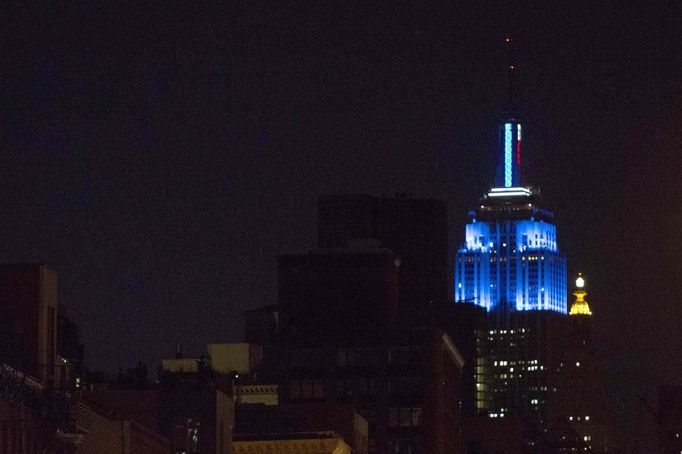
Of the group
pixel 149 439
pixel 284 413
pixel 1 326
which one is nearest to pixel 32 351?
pixel 1 326

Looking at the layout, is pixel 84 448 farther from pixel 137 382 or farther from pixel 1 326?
pixel 137 382

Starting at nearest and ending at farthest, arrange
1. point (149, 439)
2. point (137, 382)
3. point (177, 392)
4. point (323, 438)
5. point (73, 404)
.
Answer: point (73, 404) → point (149, 439) → point (177, 392) → point (323, 438) → point (137, 382)

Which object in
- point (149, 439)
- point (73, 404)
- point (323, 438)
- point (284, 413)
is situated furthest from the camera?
point (284, 413)

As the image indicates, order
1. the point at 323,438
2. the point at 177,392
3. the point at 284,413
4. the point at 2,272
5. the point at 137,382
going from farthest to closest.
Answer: the point at 284,413
the point at 137,382
the point at 323,438
the point at 177,392
the point at 2,272

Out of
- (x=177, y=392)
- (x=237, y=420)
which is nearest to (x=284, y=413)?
(x=237, y=420)

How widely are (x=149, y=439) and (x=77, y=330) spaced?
57.4 metres

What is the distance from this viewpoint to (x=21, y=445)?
90250mm

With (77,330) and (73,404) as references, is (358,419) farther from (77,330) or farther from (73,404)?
(73,404)

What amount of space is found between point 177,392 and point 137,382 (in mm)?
33394

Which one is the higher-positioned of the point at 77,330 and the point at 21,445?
the point at 77,330

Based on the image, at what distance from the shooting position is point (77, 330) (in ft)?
560

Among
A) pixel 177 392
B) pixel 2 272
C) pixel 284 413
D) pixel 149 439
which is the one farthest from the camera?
pixel 284 413

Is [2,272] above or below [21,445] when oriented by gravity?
above

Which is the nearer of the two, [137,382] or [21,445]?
[21,445]
